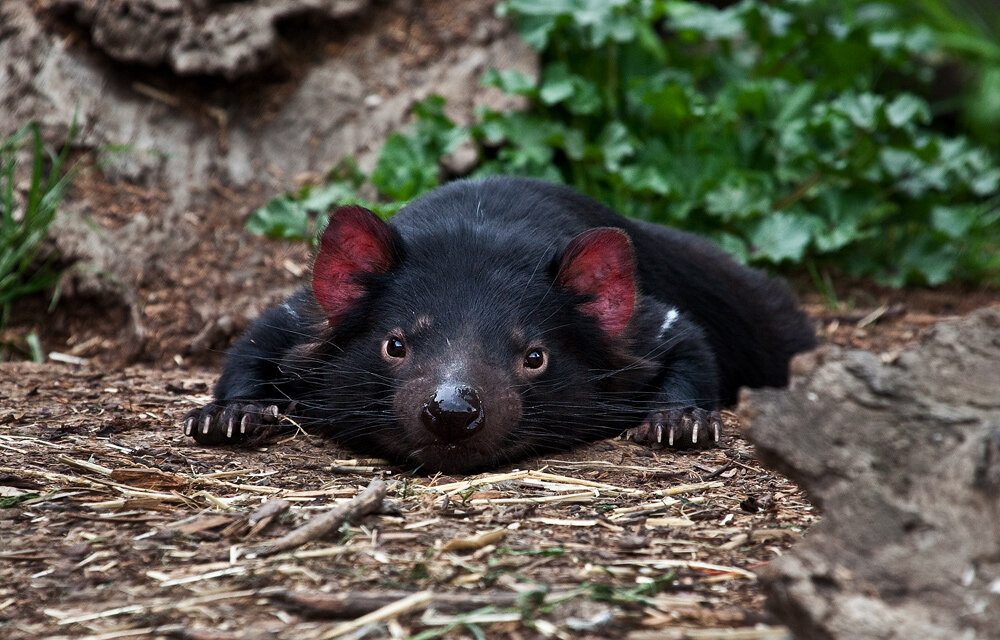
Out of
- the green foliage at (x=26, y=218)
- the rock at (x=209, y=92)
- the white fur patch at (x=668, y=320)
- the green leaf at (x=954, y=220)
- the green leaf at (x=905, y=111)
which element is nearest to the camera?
the white fur patch at (x=668, y=320)

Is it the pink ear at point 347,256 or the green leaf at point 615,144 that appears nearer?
the pink ear at point 347,256

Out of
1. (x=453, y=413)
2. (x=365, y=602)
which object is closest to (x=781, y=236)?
(x=453, y=413)

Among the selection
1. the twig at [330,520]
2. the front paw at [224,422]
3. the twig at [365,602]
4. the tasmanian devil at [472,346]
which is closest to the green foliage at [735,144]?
the tasmanian devil at [472,346]

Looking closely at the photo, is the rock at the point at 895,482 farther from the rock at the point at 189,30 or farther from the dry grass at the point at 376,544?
the rock at the point at 189,30

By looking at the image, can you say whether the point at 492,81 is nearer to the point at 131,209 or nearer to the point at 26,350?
the point at 131,209

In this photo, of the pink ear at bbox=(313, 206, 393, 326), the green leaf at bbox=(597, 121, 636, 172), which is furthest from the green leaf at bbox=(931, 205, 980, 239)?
the pink ear at bbox=(313, 206, 393, 326)

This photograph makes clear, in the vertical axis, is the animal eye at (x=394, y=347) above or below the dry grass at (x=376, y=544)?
above
